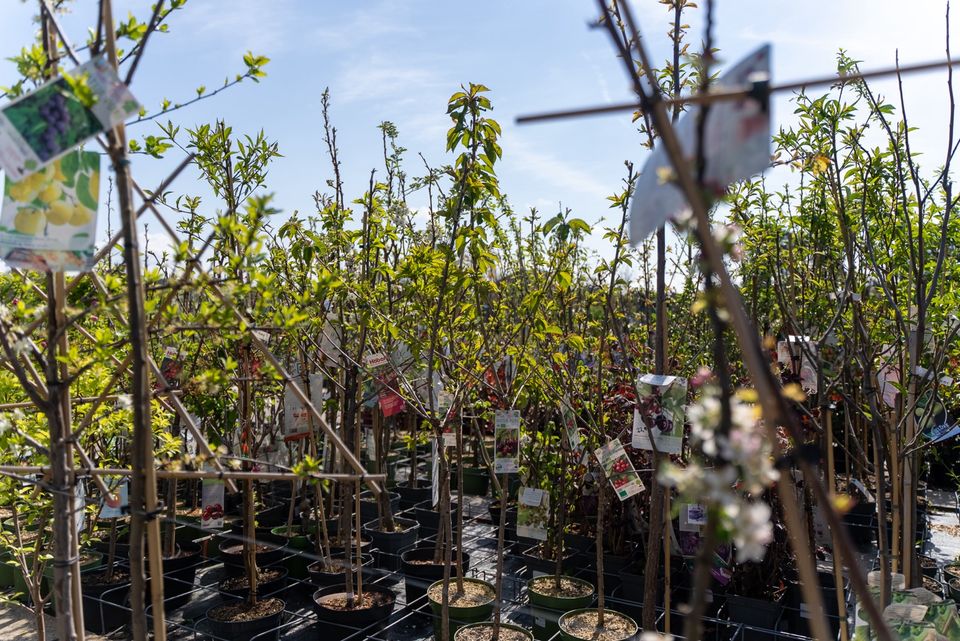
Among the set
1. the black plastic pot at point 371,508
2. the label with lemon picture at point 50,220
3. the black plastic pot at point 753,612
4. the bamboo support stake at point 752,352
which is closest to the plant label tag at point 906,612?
the bamboo support stake at point 752,352

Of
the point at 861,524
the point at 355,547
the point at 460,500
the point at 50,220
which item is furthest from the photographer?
the point at 861,524

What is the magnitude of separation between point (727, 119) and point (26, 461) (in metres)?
3.56

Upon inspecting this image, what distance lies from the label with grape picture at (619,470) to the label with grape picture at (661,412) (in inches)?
13.1

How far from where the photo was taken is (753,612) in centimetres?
402

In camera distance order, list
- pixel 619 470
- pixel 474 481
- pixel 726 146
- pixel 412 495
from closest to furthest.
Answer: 1. pixel 726 146
2. pixel 619 470
3. pixel 412 495
4. pixel 474 481

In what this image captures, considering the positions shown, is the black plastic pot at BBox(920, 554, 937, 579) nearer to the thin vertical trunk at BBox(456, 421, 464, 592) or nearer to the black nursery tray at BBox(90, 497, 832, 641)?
the black nursery tray at BBox(90, 497, 832, 641)

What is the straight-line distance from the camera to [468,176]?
3.15 meters

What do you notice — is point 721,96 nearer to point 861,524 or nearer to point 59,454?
point 59,454

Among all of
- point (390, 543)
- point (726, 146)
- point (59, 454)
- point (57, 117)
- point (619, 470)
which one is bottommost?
point (390, 543)

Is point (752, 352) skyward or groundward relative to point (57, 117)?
groundward

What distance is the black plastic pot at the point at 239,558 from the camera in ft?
16.3

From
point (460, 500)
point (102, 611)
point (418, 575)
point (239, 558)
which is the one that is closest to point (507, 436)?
point (460, 500)

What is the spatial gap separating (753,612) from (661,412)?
170 centimetres

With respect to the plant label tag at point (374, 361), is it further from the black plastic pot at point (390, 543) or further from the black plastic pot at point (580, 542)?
the black plastic pot at point (580, 542)
